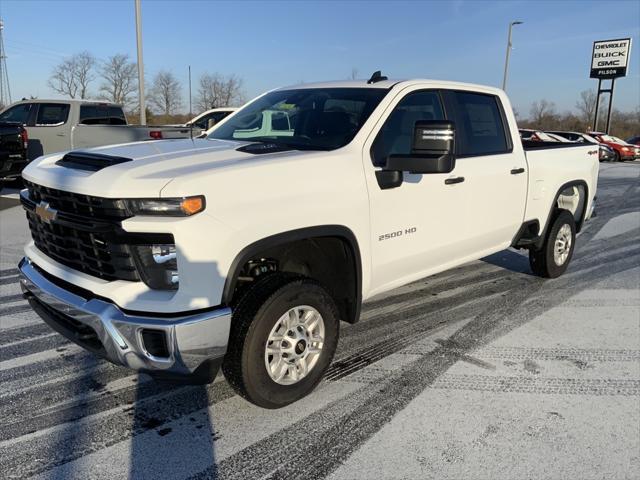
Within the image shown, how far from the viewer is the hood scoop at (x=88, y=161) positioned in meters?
2.99

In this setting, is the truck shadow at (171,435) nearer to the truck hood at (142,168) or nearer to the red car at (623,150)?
the truck hood at (142,168)

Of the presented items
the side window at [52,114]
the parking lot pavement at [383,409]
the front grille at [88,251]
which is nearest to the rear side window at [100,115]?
the side window at [52,114]

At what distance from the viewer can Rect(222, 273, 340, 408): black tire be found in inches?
114

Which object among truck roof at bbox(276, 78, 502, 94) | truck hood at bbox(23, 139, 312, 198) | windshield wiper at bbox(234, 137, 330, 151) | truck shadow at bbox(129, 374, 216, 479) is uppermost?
truck roof at bbox(276, 78, 502, 94)

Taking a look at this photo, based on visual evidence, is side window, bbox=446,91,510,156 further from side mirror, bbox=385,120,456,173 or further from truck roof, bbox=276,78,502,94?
side mirror, bbox=385,120,456,173

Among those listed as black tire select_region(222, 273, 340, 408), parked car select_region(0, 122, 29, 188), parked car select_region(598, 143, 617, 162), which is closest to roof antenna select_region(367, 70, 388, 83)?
black tire select_region(222, 273, 340, 408)

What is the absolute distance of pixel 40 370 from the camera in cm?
363

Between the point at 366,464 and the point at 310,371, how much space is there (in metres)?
0.71

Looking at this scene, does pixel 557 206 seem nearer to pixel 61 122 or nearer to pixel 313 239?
pixel 313 239

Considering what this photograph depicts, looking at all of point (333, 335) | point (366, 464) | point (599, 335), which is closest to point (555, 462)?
point (366, 464)

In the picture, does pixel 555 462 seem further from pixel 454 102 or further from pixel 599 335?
pixel 454 102

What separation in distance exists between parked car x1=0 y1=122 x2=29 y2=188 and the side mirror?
29.7 feet

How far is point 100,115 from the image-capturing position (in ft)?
40.3

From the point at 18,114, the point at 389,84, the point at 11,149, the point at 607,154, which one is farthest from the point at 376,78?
the point at 607,154
